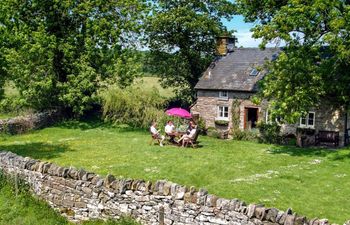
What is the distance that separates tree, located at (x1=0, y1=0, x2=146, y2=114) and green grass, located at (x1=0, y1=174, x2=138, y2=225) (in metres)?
19.7

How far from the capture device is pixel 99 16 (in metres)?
37.9

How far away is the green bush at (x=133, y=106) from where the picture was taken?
37.5 meters

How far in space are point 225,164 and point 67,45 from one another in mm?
19845

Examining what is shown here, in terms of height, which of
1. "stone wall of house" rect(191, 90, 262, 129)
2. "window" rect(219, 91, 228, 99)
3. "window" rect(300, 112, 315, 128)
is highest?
"window" rect(219, 91, 228, 99)

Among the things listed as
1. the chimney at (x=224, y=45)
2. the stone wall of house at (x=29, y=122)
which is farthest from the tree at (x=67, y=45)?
the chimney at (x=224, y=45)

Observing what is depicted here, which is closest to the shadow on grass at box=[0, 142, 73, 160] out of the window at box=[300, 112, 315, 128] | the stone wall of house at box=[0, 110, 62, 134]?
the stone wall of house at box=[0, 110, 62, 134]

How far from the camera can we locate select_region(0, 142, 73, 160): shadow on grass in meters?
25.0

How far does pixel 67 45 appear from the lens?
119 feet

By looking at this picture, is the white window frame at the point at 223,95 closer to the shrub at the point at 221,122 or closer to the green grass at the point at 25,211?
the shrub at the point at 221,122

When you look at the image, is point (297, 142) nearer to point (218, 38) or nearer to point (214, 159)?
point (214, 159)

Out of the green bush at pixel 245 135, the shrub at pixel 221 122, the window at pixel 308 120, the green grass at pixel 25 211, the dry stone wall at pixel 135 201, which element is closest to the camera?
the dry stone wall at pixel 135 201

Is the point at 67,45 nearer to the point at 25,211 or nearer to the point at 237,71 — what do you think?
the point at 237,71

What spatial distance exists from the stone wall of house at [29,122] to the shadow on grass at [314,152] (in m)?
20.0

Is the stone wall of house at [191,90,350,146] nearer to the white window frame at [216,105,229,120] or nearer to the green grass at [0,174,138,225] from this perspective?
the white window frame at [216,105,229,120]
